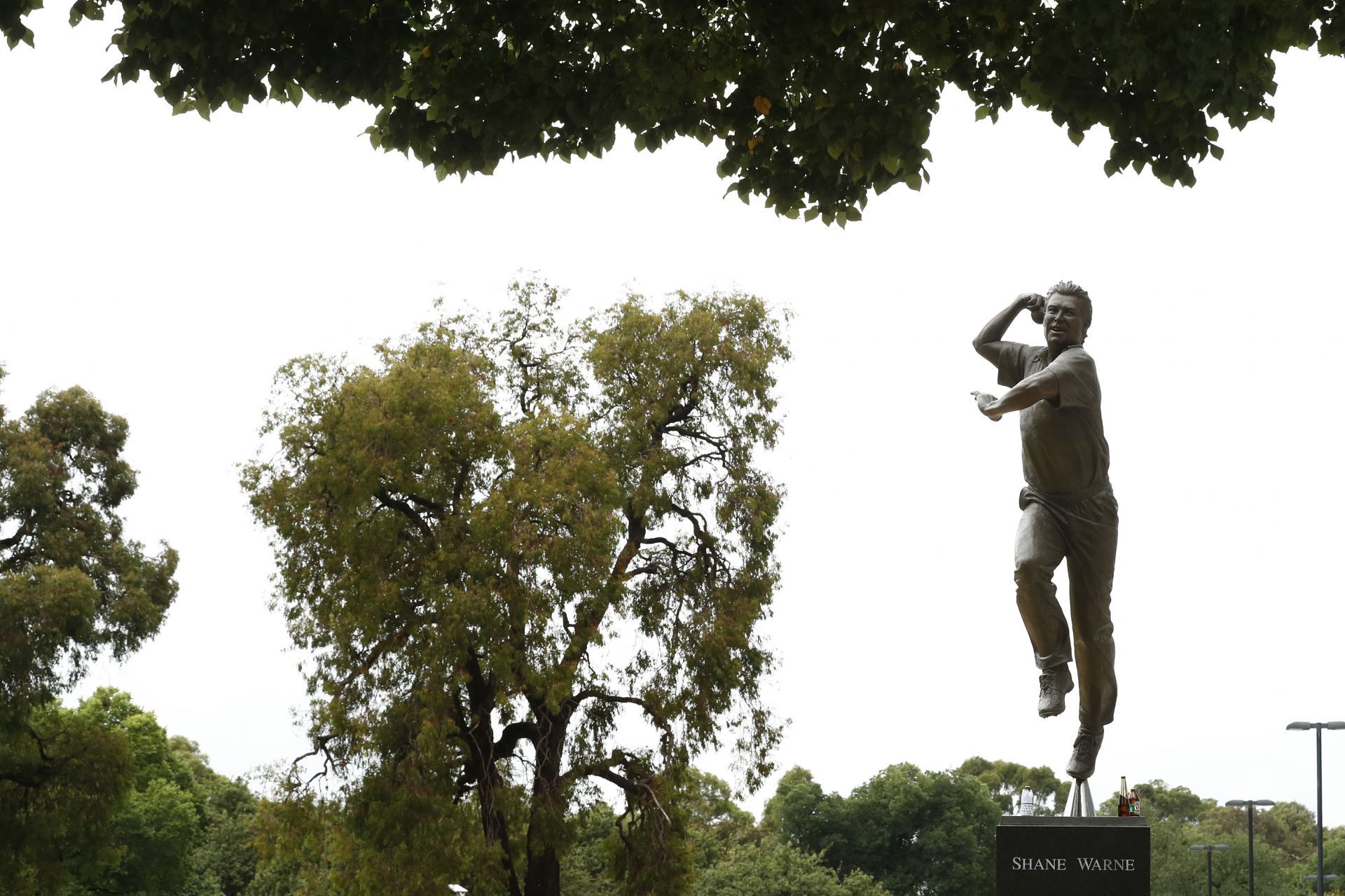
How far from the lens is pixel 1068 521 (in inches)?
385

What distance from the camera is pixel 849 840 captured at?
55688 mm

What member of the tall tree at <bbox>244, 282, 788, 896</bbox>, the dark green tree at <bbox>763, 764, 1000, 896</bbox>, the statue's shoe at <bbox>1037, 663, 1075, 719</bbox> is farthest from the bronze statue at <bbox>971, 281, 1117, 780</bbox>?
the dark green tree at <bbox>763, 764, 1000, 896</bbox>

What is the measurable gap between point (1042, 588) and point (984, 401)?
1177mm

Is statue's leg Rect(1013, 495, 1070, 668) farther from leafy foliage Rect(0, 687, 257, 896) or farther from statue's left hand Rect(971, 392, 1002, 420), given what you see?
leafy foliage Rect(0, 687, 257, 896)

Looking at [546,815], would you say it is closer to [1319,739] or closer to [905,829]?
[1319,739]

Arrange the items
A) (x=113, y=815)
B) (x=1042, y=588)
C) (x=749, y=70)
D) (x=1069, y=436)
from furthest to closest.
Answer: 1. (x=113, y=815)
2. (x=1069, y=436)
3. (x=1042, y=588)
4. (x=749, y=70)

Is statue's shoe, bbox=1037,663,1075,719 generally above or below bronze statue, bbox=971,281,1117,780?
below

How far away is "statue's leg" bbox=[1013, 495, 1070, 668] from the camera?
379 inches

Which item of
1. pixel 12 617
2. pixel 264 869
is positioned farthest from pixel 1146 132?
pixel 264 869

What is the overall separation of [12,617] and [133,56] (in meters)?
21.3

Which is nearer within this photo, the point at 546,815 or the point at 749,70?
the point at 749,70

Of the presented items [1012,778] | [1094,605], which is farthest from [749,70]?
[1012,778]

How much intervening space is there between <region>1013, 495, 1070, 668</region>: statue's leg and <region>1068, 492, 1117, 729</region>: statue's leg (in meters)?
0.12

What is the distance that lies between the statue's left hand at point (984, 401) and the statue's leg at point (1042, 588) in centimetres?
69
